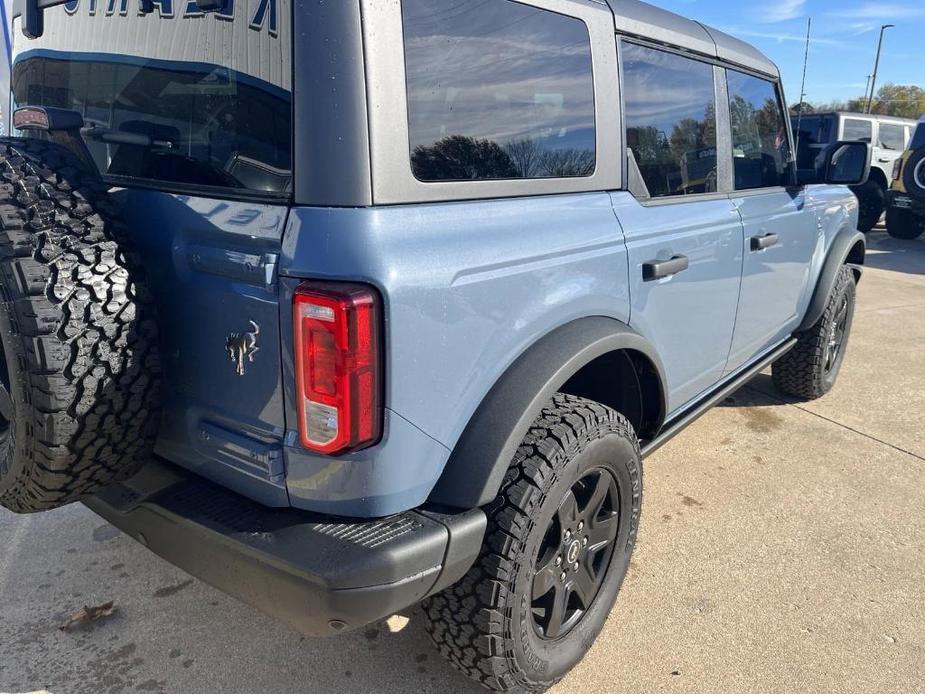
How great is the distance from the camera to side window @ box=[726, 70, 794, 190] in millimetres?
3084

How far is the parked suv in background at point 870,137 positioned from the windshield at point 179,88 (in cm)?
1202

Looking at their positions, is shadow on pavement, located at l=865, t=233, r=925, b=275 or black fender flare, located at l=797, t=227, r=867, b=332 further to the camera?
shadow on pavement, located at l=865, t=233, r=925, b=275

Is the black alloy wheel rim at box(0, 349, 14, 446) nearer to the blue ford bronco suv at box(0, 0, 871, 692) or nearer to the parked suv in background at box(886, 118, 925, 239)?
the blue ford bronco suv at box(0, 0, 871, 692)

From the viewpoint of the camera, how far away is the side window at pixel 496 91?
1.62m

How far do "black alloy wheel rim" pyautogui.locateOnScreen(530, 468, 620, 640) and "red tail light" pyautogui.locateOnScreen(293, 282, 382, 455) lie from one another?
29.0 inches

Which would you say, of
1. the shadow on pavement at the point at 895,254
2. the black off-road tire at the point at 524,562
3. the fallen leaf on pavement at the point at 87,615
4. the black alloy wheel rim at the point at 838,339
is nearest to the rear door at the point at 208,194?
the black off-road tire at the point at 524,562

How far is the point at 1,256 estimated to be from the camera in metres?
1.56

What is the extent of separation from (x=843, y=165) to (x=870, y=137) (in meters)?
11.2

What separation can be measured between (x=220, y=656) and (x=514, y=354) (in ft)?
4.69

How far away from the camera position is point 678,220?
2.51 m

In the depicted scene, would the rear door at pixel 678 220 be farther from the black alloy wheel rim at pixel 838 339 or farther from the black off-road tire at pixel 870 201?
the black off-road tire at pixel 870 201

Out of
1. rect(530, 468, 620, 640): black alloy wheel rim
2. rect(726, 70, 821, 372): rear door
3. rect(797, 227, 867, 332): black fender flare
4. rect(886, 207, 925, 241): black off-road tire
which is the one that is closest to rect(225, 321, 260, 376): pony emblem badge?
rect(530, 468, 620, 640): black alloy wheel rim

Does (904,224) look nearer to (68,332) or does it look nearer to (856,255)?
(856,255)

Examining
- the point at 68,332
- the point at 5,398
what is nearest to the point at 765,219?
the point at 68,332
